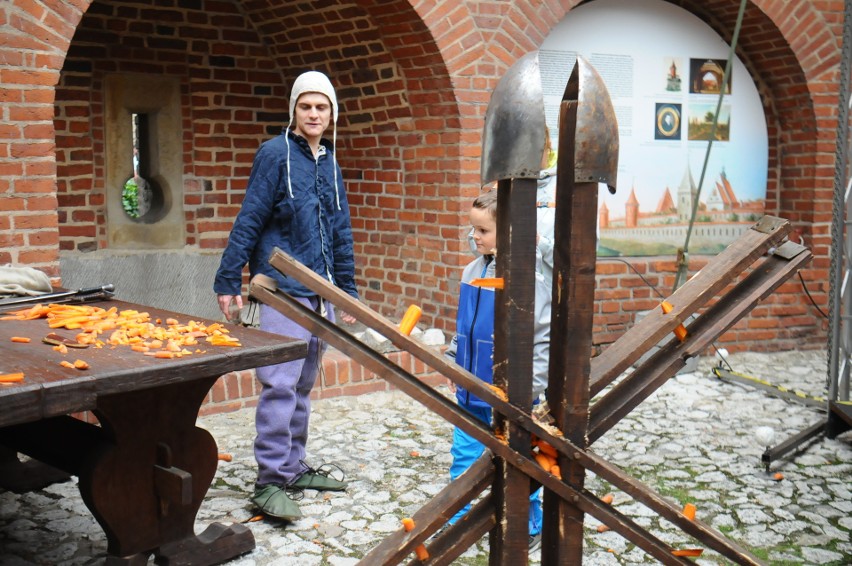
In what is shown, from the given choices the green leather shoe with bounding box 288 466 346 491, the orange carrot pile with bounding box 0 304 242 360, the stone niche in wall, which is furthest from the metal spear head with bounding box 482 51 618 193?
the stone niche in wall

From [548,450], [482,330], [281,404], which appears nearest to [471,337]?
[482,330]

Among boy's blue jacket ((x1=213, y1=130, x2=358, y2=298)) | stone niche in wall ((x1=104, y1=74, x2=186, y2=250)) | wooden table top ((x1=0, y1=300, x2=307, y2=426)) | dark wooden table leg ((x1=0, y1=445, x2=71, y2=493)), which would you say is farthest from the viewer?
stone niche in wall ((x1=104, y1=74, x2=186, y2=250))

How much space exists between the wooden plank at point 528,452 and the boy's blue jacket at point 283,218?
1.88m

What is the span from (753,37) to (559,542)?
20.4 ft

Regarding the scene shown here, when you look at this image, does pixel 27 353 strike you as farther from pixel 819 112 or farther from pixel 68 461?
pixel 819 112

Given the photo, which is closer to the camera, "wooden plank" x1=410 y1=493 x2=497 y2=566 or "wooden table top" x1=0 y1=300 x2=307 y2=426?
"wooden plank" x1=410 y1=493 x2=497 y2=566

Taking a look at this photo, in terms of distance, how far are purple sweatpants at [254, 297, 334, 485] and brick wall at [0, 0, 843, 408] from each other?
2.46m

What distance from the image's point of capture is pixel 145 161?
7090 millimetres

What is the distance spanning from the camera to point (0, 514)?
12.8ft

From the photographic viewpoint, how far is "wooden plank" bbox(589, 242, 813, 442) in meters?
2.27

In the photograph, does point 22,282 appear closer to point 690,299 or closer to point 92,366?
point 92,366

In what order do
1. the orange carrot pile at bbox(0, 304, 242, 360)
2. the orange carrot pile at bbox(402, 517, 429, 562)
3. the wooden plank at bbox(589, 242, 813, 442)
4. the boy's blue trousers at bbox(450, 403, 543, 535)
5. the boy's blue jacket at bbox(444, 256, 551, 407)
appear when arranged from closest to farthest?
the orange carrot pile at bbox(402, 517, 429, 562)
the wooden plank at bbox(589, 242, 813, 442)
the orange carrot pile at bbox(0, 304, 242, 360)
the boy's blue jacket at bbox(444, 256, 551, 407)
the boy's blue trousers at bbox(450, 403, 543, 535)

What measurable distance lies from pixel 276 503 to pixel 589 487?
4.67 feet

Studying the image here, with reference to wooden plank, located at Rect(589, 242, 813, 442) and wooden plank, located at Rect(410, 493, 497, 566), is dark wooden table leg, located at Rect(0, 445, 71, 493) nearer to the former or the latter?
wooden plank, located at Rect(410, 493, 497, 566)
